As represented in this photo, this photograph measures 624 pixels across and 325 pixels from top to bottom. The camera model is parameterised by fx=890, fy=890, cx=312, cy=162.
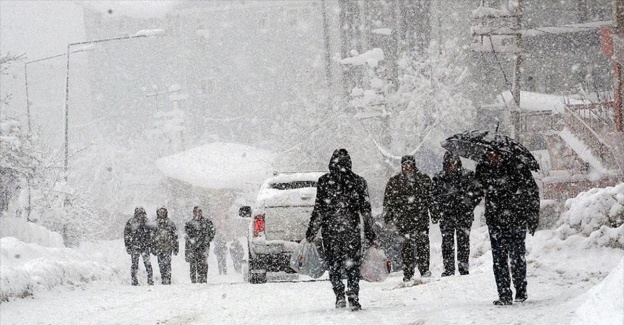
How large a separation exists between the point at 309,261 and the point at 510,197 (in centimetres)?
217

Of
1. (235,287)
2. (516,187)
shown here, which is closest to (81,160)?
(235,287)

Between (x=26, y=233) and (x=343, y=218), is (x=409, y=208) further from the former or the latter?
(x=26, y=233)

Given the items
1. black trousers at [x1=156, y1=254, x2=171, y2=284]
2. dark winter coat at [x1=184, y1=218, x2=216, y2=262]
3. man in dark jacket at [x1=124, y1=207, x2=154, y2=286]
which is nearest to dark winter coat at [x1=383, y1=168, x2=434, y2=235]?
dark winter coat at [x1=184, y1=218, x2=216, y2=262]

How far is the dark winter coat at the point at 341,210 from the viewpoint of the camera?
9.07m

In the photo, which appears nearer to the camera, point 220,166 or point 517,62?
point 517,62

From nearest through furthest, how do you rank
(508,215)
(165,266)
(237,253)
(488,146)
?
(508,215)
(488,146)
(165,266)
(237,253)

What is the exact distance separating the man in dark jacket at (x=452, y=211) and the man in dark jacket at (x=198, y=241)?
19.1ft

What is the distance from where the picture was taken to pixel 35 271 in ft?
47.6

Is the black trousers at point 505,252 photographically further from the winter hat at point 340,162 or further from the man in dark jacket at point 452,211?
the man in dark jacket at point 452,211

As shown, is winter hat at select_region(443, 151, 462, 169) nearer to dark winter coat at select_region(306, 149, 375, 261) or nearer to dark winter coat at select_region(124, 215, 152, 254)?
dark winter coat at select_region(306, 149, 375, 261)

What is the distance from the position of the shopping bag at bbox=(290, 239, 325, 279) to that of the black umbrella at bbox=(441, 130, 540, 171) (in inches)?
78.1

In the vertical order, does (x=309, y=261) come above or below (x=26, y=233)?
below

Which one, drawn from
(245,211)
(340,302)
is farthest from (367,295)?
(245,211)

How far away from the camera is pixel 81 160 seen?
63.2 metres
